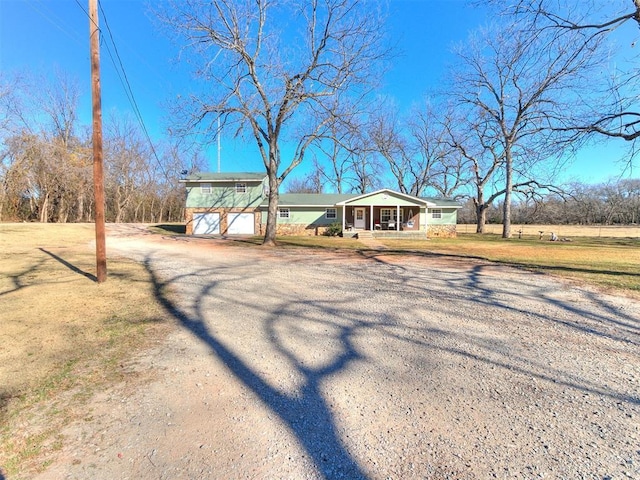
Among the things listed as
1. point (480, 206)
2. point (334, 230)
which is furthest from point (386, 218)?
point (480, 206)

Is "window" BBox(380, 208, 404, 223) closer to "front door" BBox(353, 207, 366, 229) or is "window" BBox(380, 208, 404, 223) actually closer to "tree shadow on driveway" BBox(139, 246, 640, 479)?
"front door" BBox(353, 207, 366, 229)

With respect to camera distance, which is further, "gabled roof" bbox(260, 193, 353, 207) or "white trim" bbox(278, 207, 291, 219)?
"white trim" bbox(278, 207, 291, 219)

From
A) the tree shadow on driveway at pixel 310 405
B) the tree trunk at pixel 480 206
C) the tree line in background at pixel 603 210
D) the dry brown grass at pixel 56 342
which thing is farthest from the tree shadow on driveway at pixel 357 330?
the tree line in background at pixel 603 210

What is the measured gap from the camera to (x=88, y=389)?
2.89 metres

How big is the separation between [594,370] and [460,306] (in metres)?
2.32

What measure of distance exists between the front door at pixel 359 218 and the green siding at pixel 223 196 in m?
8.45

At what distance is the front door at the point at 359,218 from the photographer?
2814cm

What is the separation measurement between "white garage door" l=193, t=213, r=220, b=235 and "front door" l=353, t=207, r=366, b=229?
11.7 m

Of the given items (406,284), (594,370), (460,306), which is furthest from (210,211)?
(594,370)

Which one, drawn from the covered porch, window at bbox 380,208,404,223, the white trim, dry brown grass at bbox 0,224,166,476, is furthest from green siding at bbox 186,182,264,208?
dry brown grass at bbox 0,224,166,476

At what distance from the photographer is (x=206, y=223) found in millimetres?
27219

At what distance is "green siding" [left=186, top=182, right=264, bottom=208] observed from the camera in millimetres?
27062

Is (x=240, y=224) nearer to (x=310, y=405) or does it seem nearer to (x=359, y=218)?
(x=359, y=218)

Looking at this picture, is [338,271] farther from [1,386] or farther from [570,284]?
[1,386]
